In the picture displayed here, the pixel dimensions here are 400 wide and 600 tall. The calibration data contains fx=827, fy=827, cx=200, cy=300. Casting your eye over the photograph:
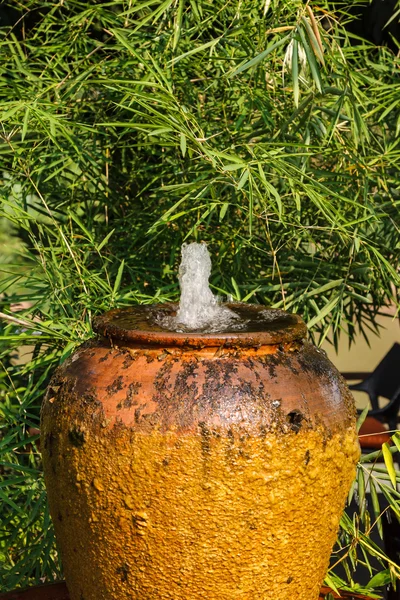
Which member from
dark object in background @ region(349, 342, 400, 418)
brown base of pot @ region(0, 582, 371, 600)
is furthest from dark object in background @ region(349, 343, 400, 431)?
brown base of pot @ region(0, 582, 371, 600)

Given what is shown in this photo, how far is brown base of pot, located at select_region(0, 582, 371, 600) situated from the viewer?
193cm

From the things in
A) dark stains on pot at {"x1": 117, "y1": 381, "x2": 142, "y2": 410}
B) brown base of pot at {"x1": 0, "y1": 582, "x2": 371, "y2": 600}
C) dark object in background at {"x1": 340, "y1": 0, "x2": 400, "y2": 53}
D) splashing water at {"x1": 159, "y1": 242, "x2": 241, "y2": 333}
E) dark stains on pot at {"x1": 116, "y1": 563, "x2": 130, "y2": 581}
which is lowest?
brown base of pot at {"x1": 0, "y1": 582, "x2": 371, "y2": 600}

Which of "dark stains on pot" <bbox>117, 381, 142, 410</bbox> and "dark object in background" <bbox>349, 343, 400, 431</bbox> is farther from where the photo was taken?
"dark object in background" <bbox>349, 343, 400, 431</bbox>

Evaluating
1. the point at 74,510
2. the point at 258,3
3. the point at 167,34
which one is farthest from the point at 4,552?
the point at 258,3

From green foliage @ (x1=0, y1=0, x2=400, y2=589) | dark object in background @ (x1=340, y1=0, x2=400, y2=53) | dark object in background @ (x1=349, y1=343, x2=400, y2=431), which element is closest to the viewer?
green foliage @ (x1=0, y1=0, x2=400, y2=589)

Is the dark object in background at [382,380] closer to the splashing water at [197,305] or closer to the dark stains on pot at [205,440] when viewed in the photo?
the splashing water at [197,305]

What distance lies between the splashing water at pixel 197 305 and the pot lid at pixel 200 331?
0.08 feet

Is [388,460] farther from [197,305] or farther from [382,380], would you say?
[382,380]

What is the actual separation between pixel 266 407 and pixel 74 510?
0.46 metres

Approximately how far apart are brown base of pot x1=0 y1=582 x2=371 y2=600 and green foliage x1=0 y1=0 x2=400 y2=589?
22 cm

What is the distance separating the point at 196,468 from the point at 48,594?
0.68m

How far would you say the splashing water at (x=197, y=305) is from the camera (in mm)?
1831

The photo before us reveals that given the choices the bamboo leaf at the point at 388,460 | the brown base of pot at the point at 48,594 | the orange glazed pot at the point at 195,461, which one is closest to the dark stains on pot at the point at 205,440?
the orange glazed pot at the point at 195,461

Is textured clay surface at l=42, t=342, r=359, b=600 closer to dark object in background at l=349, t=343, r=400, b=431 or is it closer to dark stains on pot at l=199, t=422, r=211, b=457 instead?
dark stains on pot at l=199, t=422, r=211, b=457
